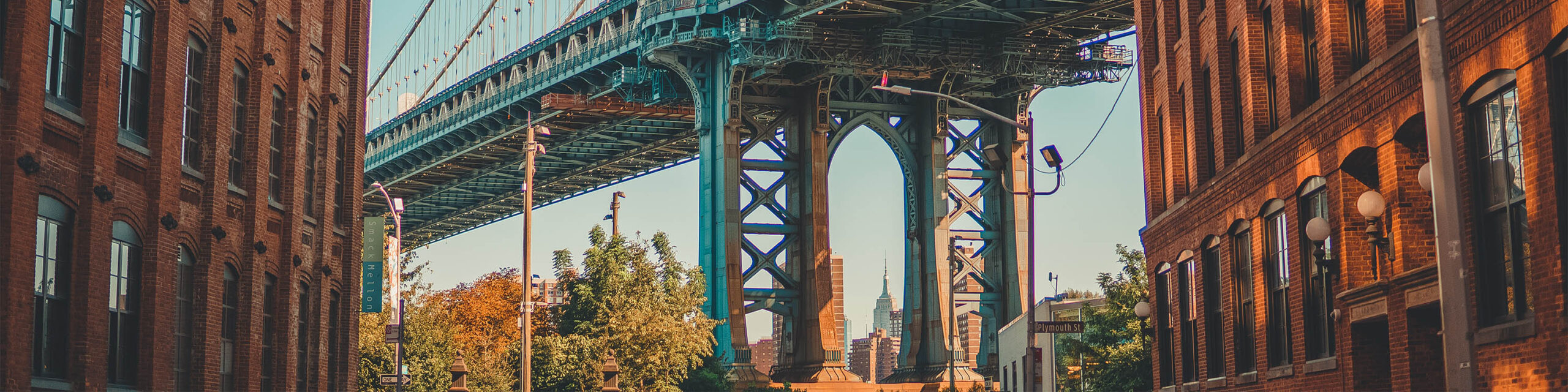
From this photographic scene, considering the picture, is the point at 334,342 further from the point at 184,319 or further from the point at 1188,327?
the point at 1188,327

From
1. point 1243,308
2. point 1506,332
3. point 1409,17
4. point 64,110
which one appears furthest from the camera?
point 1243,308

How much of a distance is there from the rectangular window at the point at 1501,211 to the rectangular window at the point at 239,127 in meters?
20.0

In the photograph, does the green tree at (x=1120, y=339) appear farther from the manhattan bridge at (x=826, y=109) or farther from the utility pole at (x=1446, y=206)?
the utility pole at (x=1446, y=206)

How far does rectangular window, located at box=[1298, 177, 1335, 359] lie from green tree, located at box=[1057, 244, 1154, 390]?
66.1ft

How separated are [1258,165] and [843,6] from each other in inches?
1385

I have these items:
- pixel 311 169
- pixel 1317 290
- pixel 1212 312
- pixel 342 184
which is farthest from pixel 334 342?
pixel 1317 290

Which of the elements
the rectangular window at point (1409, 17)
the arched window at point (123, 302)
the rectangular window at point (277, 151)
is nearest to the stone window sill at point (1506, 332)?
the rectangular window at point (1409, 17)

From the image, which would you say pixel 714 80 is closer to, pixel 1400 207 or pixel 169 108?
pixel 169 108

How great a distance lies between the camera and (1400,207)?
19203 millimetres

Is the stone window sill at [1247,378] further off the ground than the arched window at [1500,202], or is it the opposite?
the arched window at [1500,202]

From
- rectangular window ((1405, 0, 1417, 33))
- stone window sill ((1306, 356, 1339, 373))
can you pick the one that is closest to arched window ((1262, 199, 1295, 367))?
stone window sill ((1306, 356, 1339, 373))

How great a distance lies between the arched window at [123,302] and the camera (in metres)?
22.8

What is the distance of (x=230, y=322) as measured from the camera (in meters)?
27.6

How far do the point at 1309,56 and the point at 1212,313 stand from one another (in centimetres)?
701
